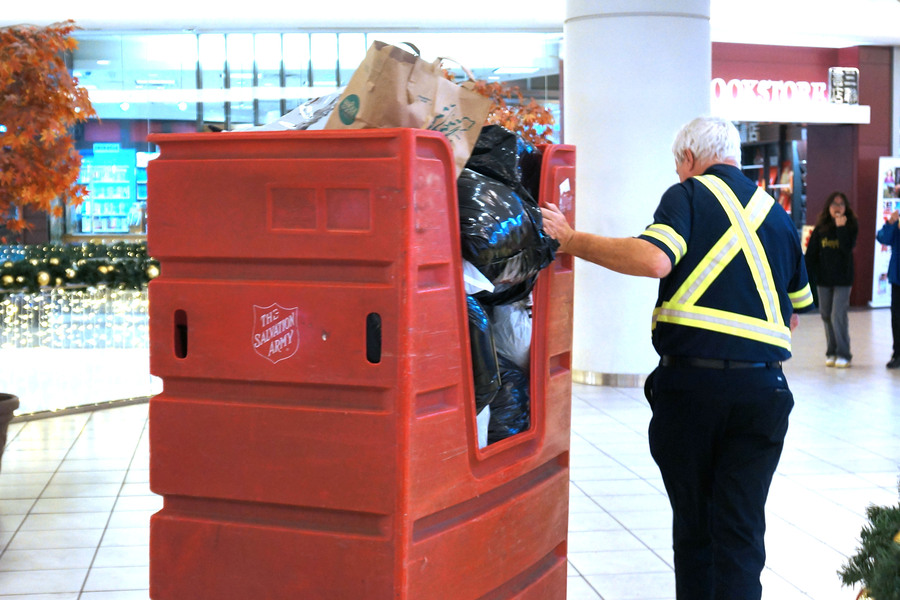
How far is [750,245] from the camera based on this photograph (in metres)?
2.80

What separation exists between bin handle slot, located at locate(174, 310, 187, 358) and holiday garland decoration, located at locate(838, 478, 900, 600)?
137 centimetres

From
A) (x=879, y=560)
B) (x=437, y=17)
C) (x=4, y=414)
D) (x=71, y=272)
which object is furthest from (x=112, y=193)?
(x=879, y=560)

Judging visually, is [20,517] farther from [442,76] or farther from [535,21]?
[535,21]

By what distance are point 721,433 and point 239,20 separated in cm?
1211

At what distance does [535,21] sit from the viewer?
14.5 metres

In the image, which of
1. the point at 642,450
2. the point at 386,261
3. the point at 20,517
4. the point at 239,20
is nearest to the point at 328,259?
the point at 386,261

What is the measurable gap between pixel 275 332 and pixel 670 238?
1207 millimetres

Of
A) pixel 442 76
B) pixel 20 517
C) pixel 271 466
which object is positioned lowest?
pixel 20 517

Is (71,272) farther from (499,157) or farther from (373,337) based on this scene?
(373,337)

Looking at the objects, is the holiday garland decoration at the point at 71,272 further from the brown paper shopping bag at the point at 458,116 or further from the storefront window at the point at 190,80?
the storefront window at the point at 190,80

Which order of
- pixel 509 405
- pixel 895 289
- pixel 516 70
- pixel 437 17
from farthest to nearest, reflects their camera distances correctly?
pixel 516 70 < pixel 437 17 < pixel 895 289 < pixel 509 405

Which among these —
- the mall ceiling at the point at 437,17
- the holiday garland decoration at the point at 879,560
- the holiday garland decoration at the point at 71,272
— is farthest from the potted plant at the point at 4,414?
the mall ceiling at the point at 437,17

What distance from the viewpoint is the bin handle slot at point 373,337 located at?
192cm

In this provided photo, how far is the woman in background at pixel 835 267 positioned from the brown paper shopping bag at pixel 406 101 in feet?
25.7
